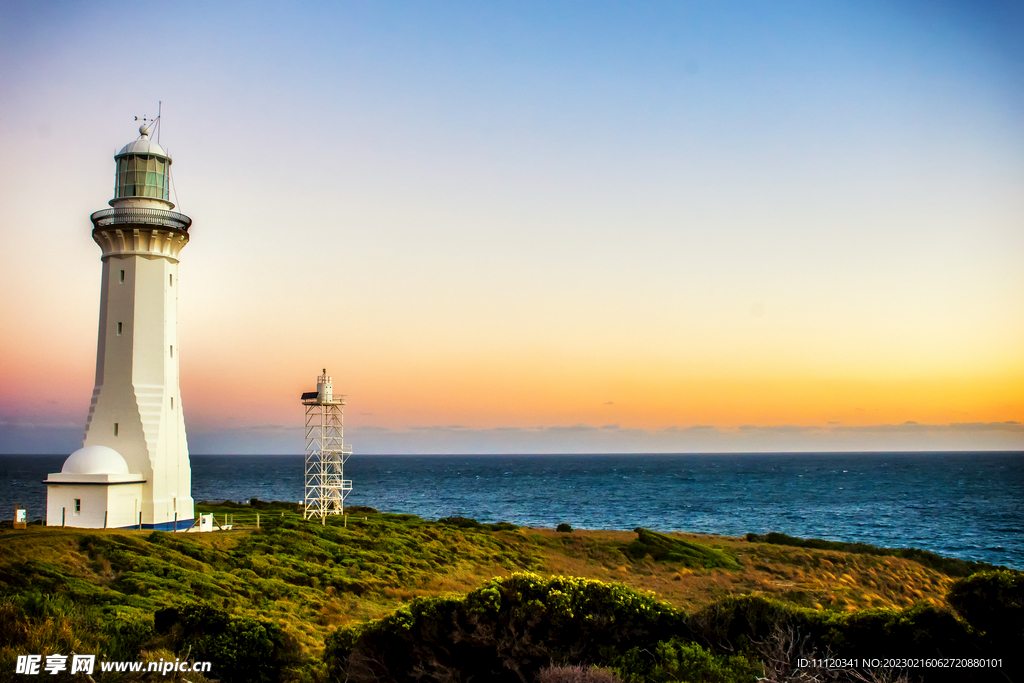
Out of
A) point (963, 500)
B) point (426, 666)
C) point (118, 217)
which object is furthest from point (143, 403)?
point (963, 500)

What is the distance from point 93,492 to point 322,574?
8.97 metres

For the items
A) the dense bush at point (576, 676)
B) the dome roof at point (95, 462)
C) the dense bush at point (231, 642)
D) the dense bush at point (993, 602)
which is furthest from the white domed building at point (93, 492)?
the dense bush at point (993, 602)

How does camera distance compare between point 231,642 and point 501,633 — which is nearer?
point 501,633

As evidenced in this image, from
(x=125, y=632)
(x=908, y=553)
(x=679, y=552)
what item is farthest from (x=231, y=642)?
(x=908, y=553)

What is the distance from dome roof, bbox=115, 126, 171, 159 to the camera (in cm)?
2698

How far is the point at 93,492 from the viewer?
23.9 metres

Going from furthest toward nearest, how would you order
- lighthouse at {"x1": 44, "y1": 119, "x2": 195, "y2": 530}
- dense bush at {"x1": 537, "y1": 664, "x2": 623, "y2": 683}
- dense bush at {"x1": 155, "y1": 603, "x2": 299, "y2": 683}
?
lighthouse at {"x1": 44, "y1": 119, "x2": 195, "y2": 530}
dense bush at {"x1": 155, "y1": 603, "x2": 299, "y2": 683}
dense bush at {"x1": 537, "y1": 664, "x2": 623, "y2": 683}

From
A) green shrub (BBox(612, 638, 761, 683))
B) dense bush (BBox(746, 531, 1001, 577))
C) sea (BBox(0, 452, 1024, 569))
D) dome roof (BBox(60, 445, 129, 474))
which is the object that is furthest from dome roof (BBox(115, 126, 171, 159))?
sea (BBox(0, 452, 1024, 569))

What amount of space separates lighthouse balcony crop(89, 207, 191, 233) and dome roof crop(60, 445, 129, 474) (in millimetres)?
8329

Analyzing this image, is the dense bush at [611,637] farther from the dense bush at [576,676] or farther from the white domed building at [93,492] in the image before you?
the white domed building at [93,492]

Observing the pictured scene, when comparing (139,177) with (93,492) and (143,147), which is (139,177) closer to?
(143,147)

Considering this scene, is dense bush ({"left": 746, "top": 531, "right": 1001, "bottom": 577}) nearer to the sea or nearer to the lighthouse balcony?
the sea

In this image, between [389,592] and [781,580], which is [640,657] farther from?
[781,580]

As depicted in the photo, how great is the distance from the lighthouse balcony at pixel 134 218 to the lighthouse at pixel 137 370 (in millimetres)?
38
